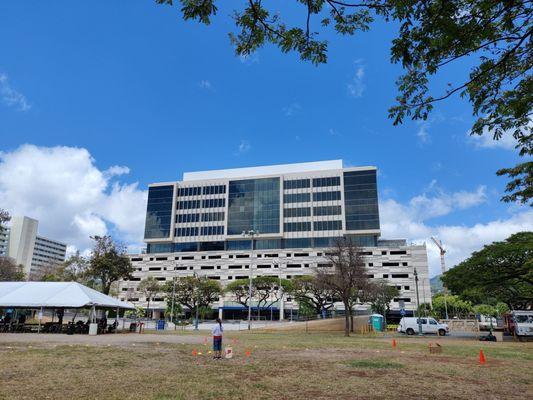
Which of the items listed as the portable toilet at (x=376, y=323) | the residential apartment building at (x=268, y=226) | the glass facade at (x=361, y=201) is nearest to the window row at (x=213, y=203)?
the residential apartment building at (x=268, y=226)

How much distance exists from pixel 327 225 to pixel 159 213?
140ft

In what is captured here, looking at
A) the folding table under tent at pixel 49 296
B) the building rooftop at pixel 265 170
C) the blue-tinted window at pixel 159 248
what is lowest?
the folding table under tent at pixel 49 296

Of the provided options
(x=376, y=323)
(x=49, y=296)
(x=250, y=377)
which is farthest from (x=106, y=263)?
(x=250, y=377)

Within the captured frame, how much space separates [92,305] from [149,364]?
62.9 ft

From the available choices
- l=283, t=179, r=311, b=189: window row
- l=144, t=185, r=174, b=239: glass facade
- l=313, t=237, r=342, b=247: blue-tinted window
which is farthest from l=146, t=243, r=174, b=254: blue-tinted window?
l=313, t=237, r=342, b=247: blue-tinted window

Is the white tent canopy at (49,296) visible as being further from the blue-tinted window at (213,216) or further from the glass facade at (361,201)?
the blue-tinted window at (213,216)

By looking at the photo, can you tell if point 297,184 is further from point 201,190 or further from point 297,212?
point 201,190

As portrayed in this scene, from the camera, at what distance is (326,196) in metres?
93.1

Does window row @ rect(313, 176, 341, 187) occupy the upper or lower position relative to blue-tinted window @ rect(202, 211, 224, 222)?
upper

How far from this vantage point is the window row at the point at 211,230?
99062 millimetres

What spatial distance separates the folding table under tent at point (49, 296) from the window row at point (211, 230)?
65.9 meters

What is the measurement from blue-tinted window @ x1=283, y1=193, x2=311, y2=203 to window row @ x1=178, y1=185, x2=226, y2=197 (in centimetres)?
1598

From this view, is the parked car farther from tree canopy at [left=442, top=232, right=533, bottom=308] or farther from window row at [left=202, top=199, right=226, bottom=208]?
window row at [left=202, top=199, right=226, bottom=208]

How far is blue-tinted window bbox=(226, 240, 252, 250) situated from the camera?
97.2 meters
